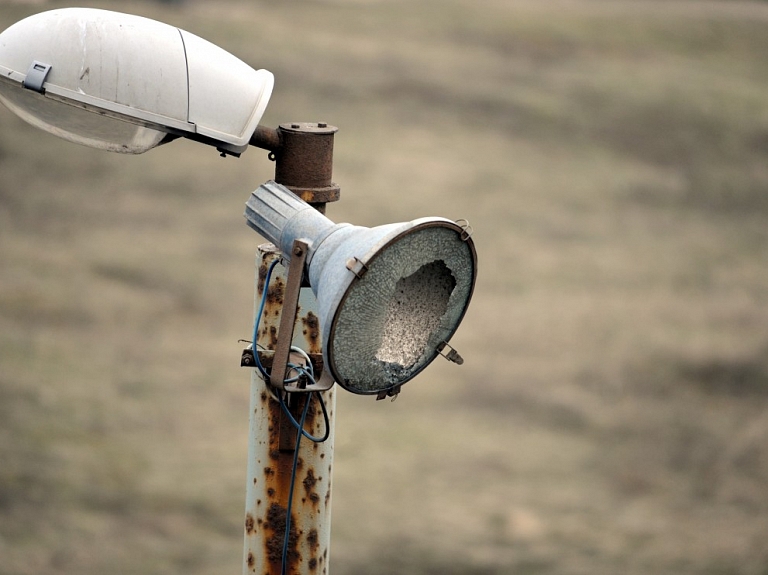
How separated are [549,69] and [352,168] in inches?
121

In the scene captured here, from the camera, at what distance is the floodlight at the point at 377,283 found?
229 centimetres

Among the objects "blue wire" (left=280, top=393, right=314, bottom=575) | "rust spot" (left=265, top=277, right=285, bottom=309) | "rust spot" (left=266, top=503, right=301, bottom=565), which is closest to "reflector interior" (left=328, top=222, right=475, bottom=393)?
"blue wire" (left=280, top=393, right=314, bottom=575)

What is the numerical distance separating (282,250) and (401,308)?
29cm

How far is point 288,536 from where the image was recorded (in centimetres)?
271

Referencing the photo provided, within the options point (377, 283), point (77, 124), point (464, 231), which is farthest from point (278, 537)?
point (77, 124)

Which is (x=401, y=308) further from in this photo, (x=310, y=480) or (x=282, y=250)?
(x=310, y=480)

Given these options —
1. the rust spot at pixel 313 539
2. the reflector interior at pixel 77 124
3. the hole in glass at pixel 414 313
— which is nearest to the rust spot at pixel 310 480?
the rust spot at pixel 313 539

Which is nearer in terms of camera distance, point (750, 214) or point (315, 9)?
point (750, 214)

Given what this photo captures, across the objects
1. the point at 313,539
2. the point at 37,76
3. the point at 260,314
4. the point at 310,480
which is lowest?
the point at 313,539

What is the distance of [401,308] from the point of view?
8.15 feet

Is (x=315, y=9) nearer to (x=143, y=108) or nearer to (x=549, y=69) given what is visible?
(x=549, y=69)

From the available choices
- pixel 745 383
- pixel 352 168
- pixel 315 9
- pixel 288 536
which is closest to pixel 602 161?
pixel 352 168

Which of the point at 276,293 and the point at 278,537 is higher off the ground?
the point at 276,293

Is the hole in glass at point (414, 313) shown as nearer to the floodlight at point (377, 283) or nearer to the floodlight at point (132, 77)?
the floodlight at point (377, 283)
